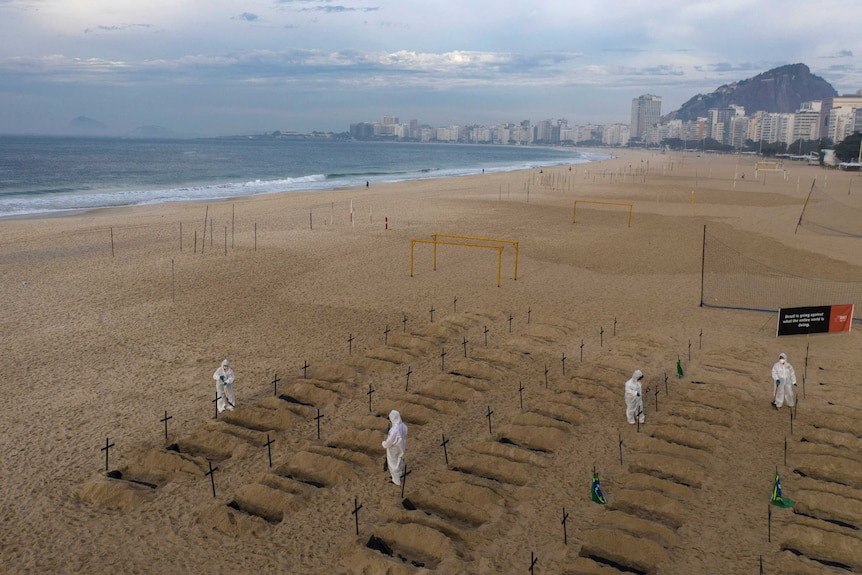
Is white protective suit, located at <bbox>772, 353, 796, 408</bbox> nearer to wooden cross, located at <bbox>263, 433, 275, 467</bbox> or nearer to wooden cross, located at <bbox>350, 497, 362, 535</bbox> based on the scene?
wooden cross, located at <bbox>350, 497, 362, 535</bbox>

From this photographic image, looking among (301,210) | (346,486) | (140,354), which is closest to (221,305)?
(140,354)

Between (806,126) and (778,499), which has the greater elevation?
(806,126)

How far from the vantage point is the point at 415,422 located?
1112cm

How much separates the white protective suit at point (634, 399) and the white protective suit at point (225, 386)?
666cm

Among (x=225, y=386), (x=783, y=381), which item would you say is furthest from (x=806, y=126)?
(x=225, y=386)

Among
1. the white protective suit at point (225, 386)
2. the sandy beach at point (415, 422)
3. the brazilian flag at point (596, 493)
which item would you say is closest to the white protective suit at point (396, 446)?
the sandy beach at point (415, 422)

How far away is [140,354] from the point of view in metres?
14.3

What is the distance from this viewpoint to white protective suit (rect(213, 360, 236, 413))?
1098 centimetres

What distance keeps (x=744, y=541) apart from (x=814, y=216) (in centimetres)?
3482

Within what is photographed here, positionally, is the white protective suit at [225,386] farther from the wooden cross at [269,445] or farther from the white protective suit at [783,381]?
the white protective suit at [783,381]

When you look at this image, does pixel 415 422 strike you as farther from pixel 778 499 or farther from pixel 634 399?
pixel 778 499

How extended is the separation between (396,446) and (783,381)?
715 cm

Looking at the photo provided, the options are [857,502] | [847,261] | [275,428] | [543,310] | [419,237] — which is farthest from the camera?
[419,237]

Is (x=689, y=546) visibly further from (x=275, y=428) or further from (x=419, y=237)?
(x=419, y=237)
